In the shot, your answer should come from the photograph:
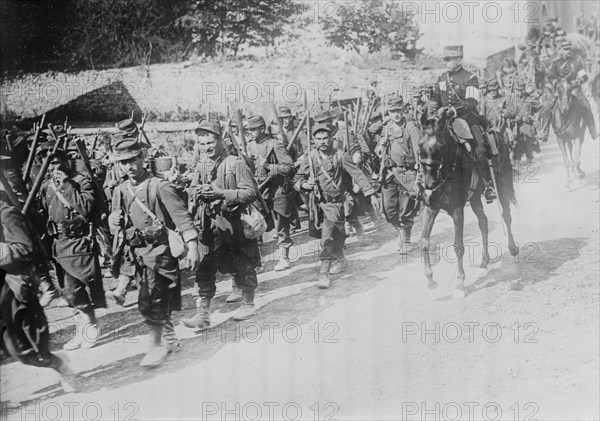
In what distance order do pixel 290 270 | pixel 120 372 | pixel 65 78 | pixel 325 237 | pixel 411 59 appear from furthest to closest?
pixel 411 59, pixel 65 78, pixel 290 270, pixel 325 237, pixel 120 372

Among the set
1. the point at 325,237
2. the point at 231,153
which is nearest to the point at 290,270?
the point at 325,237

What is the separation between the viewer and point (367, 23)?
9844 mm

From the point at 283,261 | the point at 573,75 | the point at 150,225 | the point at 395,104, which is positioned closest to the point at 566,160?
the point at 573,75

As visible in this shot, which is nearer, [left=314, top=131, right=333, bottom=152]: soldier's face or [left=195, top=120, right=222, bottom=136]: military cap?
[left=195, top=120, right=222, bottom=136]: military cap

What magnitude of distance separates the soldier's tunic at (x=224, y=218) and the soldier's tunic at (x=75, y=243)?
1.09 metres

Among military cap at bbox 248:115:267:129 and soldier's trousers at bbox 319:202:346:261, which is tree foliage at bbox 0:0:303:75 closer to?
military cap at bbox 248:115:267:129

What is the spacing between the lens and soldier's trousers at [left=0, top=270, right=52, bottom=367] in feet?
15.0

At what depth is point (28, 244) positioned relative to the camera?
4574 mm

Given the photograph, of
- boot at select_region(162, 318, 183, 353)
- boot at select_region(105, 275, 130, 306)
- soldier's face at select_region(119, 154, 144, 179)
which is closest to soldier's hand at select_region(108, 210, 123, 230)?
soldier's face at select_region(119, 154, 144, 179)

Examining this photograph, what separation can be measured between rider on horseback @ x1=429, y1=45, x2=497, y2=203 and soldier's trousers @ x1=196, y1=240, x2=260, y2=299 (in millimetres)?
2791

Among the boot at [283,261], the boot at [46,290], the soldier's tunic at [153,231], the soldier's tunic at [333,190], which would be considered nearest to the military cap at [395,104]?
the soldier's tunic at [333,190]

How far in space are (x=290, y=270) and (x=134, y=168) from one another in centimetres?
360

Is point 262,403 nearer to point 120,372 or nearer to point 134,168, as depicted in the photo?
point 120,372

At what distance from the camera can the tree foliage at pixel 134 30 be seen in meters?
9.28
